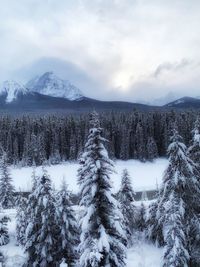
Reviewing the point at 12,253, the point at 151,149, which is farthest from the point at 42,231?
the point at 151,149

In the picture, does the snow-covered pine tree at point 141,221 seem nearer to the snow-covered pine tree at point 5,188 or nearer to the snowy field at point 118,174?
the snow-covered pine tree at point 5,188

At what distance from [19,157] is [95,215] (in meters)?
98.3

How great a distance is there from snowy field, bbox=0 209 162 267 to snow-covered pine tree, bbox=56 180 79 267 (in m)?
5.53

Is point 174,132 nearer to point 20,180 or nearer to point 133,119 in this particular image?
point 20,180

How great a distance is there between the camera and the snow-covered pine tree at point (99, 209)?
2418cm

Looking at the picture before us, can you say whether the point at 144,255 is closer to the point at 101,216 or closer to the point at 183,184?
the point at 183,184

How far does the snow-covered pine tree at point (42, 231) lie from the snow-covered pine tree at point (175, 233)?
10294 mm

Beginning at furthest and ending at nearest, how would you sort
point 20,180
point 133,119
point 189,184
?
point 133,119 < point 20,180 < point 189,184

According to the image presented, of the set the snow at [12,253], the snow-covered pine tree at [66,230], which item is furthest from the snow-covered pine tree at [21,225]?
the snow-covered pine tree at [66,230]

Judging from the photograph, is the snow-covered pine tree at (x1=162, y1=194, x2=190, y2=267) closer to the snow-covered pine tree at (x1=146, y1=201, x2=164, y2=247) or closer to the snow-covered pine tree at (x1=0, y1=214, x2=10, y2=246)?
the snow-covered pine tree at (x1=146, y1=201, x2=164, y2=247)

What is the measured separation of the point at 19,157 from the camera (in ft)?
394

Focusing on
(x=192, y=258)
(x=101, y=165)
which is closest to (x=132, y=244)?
(x=192, y=258)

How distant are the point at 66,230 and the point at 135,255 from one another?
8985mm

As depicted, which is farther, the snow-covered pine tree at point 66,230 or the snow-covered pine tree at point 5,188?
Result: the snow-covered pine tree at point 5,188
